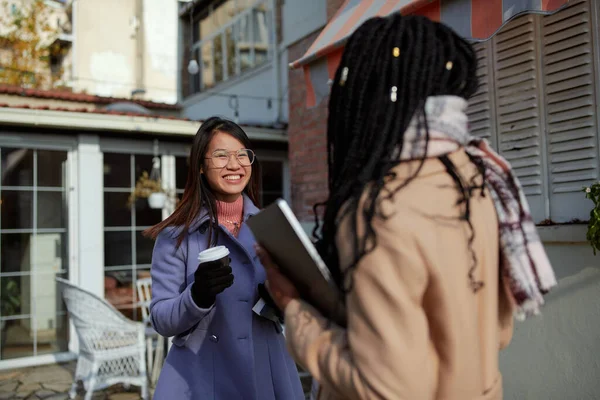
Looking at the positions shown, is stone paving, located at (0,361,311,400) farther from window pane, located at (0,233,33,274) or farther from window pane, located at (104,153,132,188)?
window pane, located at (104,153,132,188)

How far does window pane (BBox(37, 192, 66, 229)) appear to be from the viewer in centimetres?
665

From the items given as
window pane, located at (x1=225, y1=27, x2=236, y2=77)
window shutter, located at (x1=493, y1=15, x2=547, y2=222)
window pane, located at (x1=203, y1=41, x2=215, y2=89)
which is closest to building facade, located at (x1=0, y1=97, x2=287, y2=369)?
window pane, located at (x1=225, y1=27, x2=236, y2=77)

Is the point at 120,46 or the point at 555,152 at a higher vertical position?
the point at 120,46

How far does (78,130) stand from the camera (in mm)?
6629

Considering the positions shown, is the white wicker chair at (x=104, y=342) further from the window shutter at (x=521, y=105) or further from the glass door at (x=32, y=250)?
the window shutter at (x=521, y=105)

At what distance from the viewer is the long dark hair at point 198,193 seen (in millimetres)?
2137

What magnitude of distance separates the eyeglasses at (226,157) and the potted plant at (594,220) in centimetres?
190

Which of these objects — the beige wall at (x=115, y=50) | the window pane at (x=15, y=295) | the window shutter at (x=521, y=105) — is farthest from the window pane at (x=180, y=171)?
the beige wall at (x=115, y=50)

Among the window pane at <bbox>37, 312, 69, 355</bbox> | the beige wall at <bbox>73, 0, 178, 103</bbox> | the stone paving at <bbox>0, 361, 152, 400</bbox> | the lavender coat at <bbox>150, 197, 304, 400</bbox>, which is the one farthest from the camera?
the beige wall at <bbox>73, 0, 178, 103</bbox>

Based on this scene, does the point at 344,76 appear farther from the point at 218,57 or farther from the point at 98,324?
the point at 218,57

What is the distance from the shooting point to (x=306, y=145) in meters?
6.24

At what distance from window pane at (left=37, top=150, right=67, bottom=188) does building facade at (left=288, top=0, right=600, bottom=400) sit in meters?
4.78

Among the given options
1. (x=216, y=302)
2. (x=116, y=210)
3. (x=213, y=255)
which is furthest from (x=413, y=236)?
(x=116, y=210)

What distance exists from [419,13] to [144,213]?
494cm
